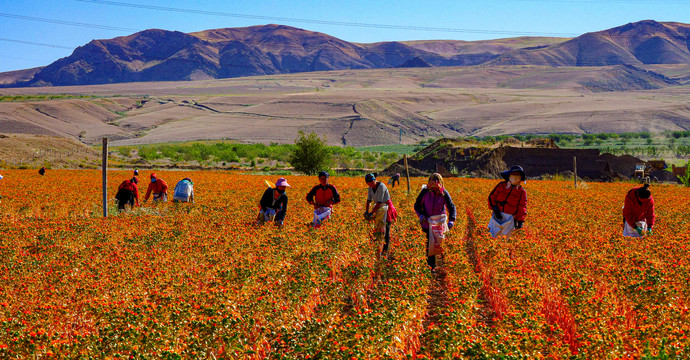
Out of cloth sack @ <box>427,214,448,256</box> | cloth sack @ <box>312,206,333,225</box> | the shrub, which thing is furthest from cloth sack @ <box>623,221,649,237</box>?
the shrub

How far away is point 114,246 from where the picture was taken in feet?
41.3

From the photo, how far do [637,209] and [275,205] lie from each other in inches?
336

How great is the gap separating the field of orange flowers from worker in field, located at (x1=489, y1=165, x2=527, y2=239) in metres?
0.35

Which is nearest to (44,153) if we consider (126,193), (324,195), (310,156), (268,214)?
(310,156)

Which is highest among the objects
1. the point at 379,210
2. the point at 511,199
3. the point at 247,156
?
the point at 511,199

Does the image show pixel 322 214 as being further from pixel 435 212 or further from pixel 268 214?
pixel 435 212

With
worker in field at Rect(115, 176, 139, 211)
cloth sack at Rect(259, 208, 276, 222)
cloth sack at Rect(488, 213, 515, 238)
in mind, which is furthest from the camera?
worker in field at Rect(115, 176, 139, 211)

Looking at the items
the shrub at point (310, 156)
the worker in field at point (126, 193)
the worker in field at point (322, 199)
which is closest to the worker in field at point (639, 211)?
the worker in field at point (322, 199)

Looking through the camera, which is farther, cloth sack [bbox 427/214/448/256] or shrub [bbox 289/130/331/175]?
shrub [bbox 289/130/331/175]

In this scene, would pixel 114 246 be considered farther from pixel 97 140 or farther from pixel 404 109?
pixel 404 109

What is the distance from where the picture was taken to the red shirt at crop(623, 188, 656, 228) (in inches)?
499

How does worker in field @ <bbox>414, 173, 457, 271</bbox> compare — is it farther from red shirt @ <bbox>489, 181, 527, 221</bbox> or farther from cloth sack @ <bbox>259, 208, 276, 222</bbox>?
cloth sack @ <bbox>259, 208, 276, 222</bbox>

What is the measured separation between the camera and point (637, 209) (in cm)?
1277

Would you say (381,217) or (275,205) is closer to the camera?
(381,217)
